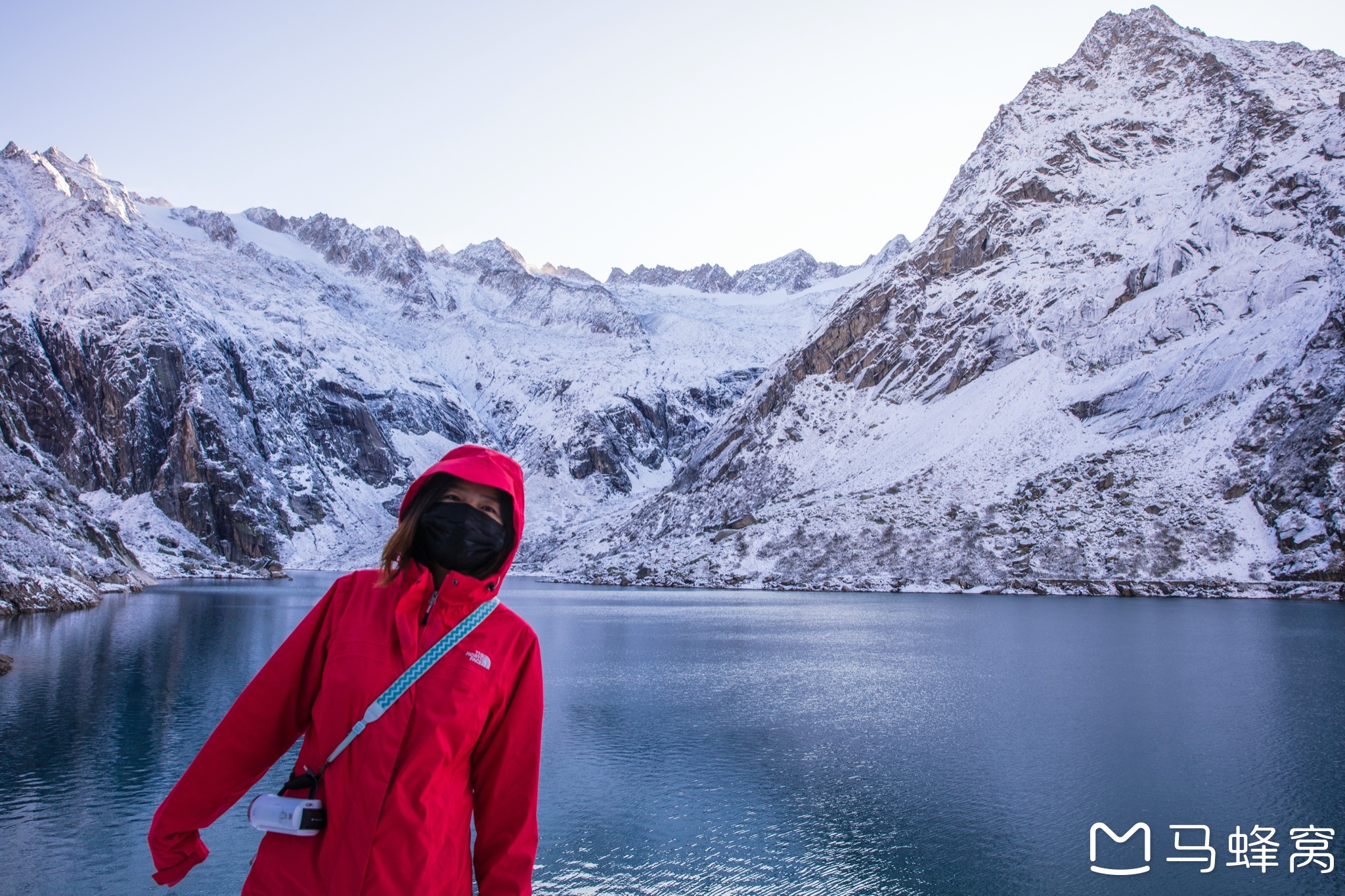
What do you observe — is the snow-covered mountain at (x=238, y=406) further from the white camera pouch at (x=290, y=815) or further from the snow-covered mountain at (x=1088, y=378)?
the white camera pouch at (x=290, y=815)

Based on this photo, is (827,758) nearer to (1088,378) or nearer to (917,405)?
(1088,378)

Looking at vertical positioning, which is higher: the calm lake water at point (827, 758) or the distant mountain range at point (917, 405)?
the distant mountain range at point (917, 405)

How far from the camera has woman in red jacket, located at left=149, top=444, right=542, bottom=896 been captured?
3.65 meters

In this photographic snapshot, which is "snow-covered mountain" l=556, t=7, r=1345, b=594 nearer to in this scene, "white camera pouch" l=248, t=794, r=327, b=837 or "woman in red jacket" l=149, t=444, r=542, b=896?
"woman in red jacket" l=149, t=444, r=542, b=896

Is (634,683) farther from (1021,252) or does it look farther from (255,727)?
(1021,252)

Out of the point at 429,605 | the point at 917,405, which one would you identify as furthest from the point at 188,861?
the point at 917,405

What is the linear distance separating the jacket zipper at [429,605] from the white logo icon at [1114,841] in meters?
12.0

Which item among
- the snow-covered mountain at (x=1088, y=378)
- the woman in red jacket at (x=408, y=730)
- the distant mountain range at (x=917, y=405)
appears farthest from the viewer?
the distant mountain range at (x=917, y=405)

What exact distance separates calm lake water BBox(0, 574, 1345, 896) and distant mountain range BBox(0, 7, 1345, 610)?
32014 millimetres

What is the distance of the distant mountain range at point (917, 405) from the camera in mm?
65562

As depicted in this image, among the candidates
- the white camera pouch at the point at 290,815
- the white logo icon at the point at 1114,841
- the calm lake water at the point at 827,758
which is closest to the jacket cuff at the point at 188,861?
the white camera pouch at the point at 290,815

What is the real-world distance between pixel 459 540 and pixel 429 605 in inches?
16.7

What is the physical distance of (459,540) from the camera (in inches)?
174


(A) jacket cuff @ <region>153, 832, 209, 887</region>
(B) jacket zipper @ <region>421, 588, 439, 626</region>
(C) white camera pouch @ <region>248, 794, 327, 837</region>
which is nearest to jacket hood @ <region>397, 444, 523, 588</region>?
(B) jacket zipper @ <region>421, 588, 439, 626</region>
